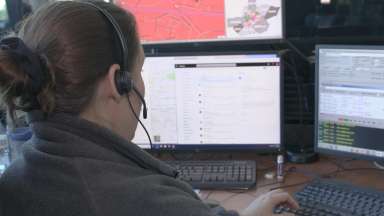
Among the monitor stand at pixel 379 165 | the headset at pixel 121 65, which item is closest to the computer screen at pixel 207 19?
the monitor stand at pixel 379 165

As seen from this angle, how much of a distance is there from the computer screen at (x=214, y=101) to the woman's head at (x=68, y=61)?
2.54 ft

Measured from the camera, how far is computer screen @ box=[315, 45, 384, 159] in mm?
1554

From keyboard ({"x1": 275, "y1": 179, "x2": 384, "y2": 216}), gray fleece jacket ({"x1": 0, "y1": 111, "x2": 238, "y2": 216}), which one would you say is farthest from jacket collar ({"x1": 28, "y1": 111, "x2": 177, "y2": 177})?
keyboard ({"x1": 275, "y1": 179, "x2": 384, "y2": 216})

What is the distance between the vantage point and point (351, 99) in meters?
1.60

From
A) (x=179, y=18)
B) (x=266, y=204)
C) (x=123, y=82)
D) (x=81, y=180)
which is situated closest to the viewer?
(x=81, y=180)

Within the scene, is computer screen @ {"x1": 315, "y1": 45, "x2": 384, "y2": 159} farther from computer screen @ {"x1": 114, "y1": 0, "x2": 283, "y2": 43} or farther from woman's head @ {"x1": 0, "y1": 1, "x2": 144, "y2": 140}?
woman's head @ {"x1": 0, "y1": 1, "x2": 144, "y2": 140}

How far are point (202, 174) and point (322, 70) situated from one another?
505mm

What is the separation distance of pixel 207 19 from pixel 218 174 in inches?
21.8

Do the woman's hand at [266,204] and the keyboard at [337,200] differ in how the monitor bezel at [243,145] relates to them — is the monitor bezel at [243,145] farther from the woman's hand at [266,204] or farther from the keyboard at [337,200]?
the woman's hand at [266,204]

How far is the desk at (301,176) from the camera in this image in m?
1.56

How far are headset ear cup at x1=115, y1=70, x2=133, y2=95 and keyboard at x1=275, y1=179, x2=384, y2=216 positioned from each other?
637 millimetres

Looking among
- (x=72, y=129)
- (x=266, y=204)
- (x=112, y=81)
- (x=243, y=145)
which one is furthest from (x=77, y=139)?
(x=243, y=145)

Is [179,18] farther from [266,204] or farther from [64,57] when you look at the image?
[64,57]

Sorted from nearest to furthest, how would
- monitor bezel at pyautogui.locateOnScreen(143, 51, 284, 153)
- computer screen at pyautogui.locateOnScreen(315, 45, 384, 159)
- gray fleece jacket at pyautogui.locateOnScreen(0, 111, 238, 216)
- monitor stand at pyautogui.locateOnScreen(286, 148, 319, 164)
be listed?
gray fleece jacket at pyautogui.locateOnScreen(0, 111, 238, 216) → computer screen at pyautogui.locateOnScreen(315, 45, 384, 159) → monitor bezel at pyautogui.locateOnScreen(143, 51, 284, 153) → monitor stand at pyautogui.locateOnScreen(286, 148, 319, 164)
